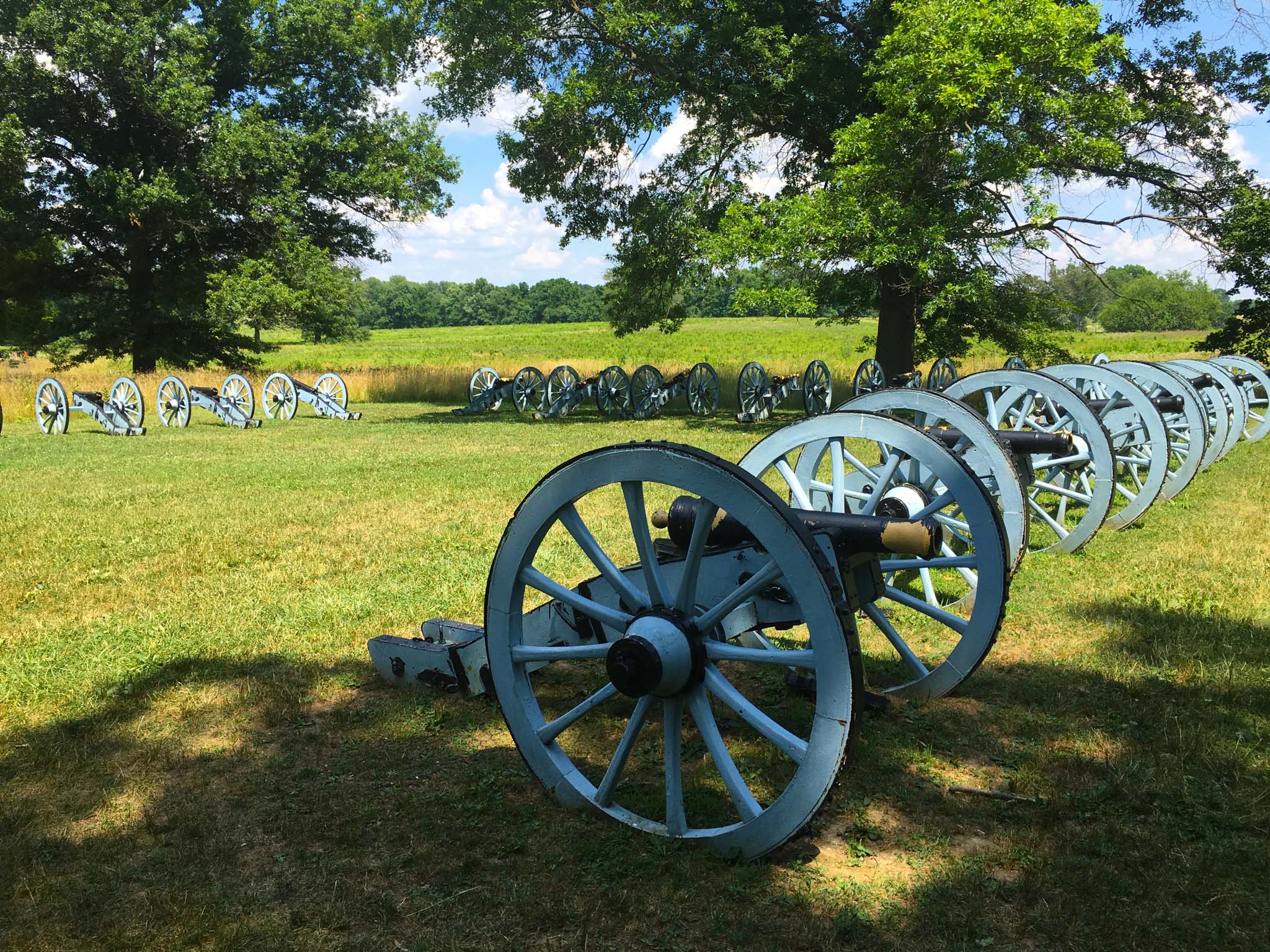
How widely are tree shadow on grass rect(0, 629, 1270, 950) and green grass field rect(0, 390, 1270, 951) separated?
1 cm

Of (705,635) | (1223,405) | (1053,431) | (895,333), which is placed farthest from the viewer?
(895,333)

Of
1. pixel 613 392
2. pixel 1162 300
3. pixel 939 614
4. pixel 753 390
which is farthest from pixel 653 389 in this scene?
pixel 1162 300

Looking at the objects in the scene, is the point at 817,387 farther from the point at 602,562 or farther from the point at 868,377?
the point at 602,562

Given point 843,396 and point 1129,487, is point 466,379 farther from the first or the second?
point 1129,487

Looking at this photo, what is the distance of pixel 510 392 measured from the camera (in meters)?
22.8

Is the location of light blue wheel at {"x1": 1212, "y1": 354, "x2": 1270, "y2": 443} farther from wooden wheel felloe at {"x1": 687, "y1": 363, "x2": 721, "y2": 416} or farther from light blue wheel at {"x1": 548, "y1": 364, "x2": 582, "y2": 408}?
light blue wheel at {"x1": 548, "y1": 364, "x2": 582, "y2": 408}

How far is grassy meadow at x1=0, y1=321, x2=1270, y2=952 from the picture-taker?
8.13 feet

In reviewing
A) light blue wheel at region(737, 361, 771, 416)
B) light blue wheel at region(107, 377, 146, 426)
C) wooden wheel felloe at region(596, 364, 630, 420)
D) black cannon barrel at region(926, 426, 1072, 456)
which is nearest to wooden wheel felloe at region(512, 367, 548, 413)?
wooden wheel felloe at region(596, 364, 630, 420)

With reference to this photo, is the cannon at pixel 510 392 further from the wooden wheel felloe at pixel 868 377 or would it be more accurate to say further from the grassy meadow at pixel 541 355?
the wooden wheel felloe at pixel 868 377

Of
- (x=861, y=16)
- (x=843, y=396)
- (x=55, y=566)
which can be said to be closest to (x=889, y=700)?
(x=55, y=566)

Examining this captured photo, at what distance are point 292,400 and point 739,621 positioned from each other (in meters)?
20.1

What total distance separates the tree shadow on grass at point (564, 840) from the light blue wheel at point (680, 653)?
16cm

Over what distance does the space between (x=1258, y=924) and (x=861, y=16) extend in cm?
1876

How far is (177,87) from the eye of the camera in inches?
962
